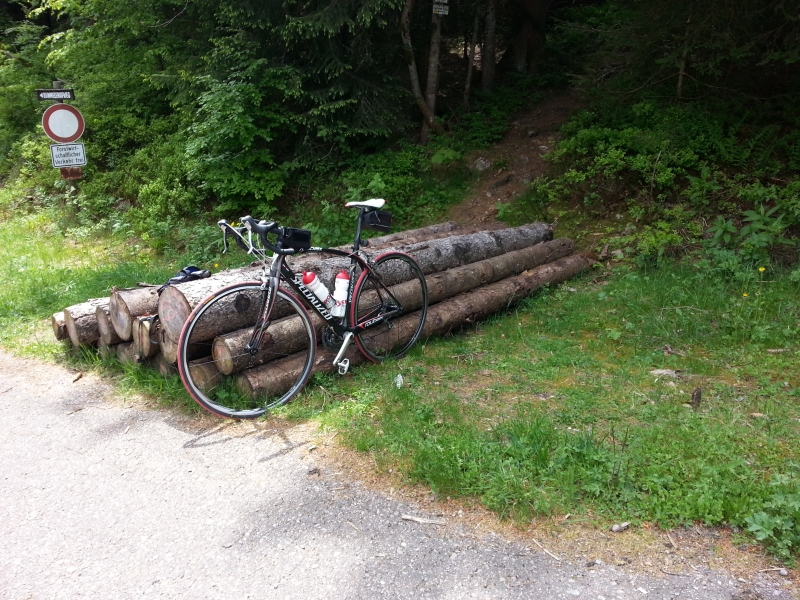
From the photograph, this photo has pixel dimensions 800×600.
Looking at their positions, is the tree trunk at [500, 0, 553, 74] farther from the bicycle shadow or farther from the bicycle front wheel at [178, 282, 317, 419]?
the bicycle shadow

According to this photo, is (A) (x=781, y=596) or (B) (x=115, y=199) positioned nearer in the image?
(A) (x=781, y=596)

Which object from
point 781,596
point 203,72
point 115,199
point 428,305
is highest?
point 203,72

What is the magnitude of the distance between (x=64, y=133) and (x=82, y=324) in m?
4.51

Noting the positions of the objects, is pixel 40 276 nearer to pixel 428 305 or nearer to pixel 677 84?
pixel 428 305

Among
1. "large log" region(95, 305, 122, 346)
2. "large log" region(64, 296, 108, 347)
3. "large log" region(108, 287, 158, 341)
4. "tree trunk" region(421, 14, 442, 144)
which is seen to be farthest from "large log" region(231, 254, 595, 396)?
"tree trunk" region(421, 14, 442, 144)

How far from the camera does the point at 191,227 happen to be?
1139 cm

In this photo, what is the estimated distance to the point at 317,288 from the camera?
520 centimetres

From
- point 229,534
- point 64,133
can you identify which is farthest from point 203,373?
point 64,133

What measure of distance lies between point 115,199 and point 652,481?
12700 millimetres

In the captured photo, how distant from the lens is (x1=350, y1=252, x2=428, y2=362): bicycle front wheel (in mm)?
5727

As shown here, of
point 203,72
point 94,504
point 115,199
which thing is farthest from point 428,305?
point 115,199

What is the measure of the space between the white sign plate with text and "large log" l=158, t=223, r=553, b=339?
4.93 metres

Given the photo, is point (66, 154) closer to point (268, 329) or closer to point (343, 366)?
point (268, 329)

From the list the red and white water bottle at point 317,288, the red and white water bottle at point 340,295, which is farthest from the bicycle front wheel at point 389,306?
the red and white water bottle at point 317,288
